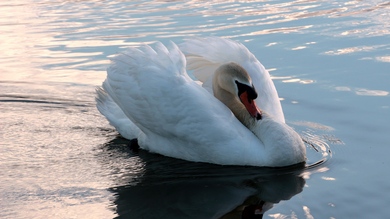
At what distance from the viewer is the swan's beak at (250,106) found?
25.7 ft

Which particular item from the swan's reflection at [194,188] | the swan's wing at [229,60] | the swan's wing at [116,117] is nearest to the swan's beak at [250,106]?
the swan's wing at [229,60]

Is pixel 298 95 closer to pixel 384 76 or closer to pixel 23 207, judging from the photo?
pixel 384 76

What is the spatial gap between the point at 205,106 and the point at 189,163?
58 cm

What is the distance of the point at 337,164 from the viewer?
7.52m

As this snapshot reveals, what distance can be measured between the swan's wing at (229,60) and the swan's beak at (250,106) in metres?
0.36

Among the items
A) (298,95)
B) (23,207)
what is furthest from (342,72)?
(23,207)

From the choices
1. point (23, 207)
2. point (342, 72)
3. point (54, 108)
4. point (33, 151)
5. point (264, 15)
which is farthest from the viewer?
point (264, 15)

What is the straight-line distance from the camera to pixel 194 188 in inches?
279

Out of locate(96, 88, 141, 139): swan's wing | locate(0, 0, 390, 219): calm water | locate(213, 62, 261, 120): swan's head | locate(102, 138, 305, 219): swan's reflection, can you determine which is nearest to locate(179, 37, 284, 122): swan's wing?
locate(213, 62, 261, 120): swan's head

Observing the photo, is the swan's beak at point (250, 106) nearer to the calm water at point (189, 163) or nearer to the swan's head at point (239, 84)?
the swan's head at point (239, 84)

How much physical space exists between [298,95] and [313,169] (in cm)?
215

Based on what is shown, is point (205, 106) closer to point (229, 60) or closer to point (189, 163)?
point (189, 163)

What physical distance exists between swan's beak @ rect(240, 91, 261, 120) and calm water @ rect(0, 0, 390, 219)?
597mm

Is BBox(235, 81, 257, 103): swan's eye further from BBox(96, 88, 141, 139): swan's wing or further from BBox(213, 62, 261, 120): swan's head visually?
BBox(96, 88, 141, 139): swan's wing
